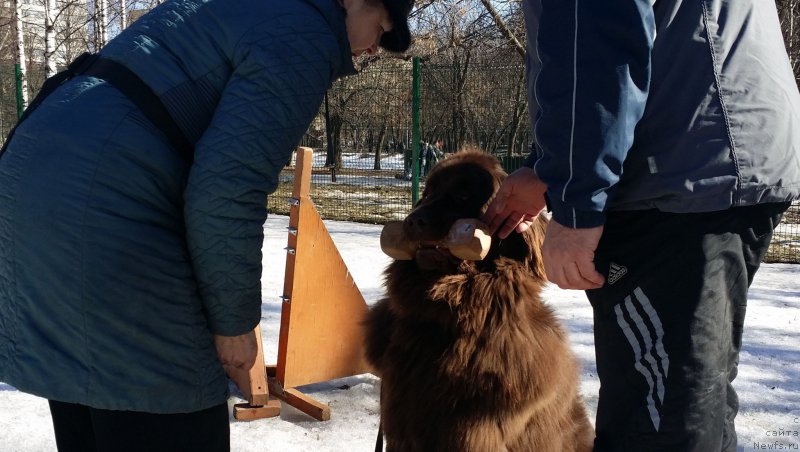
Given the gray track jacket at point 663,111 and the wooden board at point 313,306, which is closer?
the gray track jacket at point 663,111

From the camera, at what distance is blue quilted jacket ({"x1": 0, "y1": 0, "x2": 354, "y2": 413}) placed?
154 centimetres

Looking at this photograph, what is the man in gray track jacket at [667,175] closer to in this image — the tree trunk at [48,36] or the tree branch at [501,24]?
the tree branch at [501,24]

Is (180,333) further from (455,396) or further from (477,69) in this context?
(477,69)

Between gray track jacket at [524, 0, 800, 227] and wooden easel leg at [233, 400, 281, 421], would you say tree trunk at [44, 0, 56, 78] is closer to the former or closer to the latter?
wooden easel leg at [233, 400, 281, 421]

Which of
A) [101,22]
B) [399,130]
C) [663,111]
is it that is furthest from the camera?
[101,22]

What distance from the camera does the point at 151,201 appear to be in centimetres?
158

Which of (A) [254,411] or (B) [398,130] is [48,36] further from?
(A) [254,411]

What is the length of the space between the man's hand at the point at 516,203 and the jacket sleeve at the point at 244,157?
3.09ft

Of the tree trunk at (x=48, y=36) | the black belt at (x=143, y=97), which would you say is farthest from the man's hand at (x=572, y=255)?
the tree trunk at (x=48, y=36)

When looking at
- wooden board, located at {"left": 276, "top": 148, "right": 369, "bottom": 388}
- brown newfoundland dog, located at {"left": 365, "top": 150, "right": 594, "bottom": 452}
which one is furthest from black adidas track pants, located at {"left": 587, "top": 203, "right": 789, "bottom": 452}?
wooden board, located at {"left": 276, "top": 148, "right": 369, "bottom": 388}

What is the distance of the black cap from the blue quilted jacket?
236mm

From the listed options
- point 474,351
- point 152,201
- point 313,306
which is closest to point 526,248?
point 474,351

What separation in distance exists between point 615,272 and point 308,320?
240cm

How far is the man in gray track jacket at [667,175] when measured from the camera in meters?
1.54
